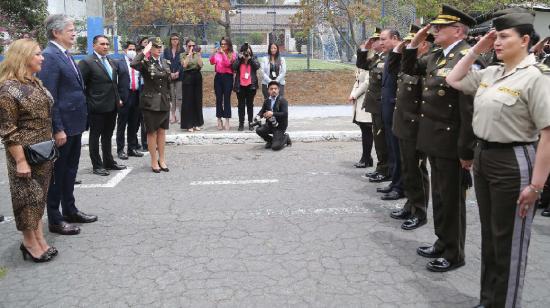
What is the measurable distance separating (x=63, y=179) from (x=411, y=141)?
3.31 m

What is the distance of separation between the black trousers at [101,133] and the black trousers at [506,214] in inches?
215

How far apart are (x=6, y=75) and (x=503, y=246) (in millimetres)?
3674

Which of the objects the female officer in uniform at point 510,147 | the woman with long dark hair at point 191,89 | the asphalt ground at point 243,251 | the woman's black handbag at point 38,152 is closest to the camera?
the female officer in uniform at point 510,147

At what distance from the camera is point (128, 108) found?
324 inches

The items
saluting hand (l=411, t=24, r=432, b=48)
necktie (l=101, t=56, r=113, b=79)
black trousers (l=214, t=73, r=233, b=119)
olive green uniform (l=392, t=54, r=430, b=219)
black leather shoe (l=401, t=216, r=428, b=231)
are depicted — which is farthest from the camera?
black trousers (l=214, t=73, r=233, b=119)

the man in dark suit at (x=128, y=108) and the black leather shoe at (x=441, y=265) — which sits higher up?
the man in dark suit at (x=128, y=108)

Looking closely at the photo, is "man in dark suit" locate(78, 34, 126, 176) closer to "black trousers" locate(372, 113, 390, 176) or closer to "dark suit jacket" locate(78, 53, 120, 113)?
"dark suit jacket" locate(78, 53, 120, 113)

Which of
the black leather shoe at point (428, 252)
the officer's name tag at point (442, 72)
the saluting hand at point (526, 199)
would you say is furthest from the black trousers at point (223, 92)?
the saluting hand at point (526, 199)

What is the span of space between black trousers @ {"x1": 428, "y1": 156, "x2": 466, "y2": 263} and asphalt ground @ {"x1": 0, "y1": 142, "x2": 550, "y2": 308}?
199 millimetres

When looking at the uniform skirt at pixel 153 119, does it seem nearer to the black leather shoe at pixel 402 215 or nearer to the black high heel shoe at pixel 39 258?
the black high heel shoe at pixel 39 258

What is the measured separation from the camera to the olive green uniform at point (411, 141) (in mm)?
4707

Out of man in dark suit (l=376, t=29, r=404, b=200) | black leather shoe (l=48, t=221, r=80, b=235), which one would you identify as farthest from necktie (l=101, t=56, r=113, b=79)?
man in dark suit (l=376, t=29, r=404, b=200)

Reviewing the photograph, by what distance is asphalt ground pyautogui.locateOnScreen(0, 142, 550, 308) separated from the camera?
3.54 metres

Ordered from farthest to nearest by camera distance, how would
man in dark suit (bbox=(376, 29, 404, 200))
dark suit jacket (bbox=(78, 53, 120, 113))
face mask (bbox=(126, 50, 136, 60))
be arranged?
face mask (bbox=(126, 50, 136, 60)) → dark suit jacket (bbox=(78, 53, 120, 113)) → man in dark suit (bbox=(376, 29, 404, 200))
